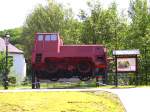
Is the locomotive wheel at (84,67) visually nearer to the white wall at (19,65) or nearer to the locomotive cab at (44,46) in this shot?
the locomotive cab at (44,46)

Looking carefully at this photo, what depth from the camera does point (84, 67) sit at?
3397cm

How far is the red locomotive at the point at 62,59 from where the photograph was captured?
33.7 meters

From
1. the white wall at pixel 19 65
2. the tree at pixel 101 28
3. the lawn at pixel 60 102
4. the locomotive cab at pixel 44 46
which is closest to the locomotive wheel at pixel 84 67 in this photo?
the locomotive cab at pixel 44 46

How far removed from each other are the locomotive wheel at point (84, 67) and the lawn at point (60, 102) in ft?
40.7

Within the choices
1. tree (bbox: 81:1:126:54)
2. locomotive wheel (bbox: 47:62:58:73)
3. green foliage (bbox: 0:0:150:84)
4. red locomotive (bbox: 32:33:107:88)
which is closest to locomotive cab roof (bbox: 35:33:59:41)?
red locomotive (bbox: 32:33:107:88)

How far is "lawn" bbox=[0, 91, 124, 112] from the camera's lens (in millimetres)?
17609

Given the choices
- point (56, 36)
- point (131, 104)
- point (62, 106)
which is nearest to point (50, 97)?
point (62, 106)

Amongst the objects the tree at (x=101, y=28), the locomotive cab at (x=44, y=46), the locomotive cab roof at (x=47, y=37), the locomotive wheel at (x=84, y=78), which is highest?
the tree at (x=101, y=28)

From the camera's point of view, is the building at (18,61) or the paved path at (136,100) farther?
the building at (18,61)

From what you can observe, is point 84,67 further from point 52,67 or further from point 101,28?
point 101,28

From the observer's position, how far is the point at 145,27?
51.9 metres

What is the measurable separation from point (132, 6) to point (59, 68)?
2592cm

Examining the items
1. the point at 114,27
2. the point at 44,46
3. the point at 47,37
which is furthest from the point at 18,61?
the point at 44,46

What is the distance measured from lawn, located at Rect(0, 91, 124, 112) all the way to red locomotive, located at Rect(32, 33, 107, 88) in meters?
12.3
